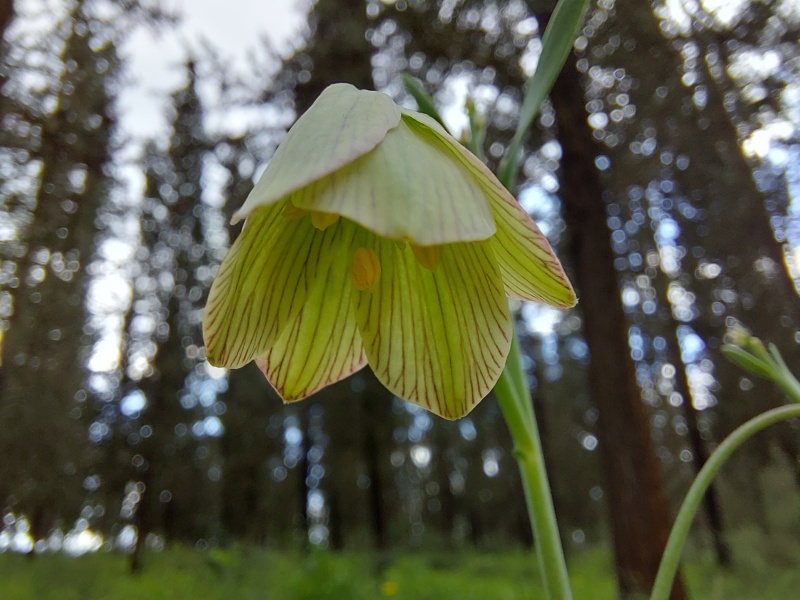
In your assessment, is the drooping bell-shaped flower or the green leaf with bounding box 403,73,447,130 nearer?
the drooping bell-shaped flower

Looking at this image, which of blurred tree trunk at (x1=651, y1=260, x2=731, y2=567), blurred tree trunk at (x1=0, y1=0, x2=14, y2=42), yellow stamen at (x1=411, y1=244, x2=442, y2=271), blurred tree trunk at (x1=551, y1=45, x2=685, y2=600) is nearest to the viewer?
yellow stamen at (x1=411, y1=244, x2=442, y2=271)

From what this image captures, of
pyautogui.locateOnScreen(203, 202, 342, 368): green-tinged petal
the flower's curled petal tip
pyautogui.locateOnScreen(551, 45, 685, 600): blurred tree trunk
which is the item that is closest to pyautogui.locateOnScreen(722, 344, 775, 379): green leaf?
the flower's curled petal tip

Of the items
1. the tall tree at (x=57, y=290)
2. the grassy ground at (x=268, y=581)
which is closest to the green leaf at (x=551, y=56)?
the grassy ground at (x=268, y=581)

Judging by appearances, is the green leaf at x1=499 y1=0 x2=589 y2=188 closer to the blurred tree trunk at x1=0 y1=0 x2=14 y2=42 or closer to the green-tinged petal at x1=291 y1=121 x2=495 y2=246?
the green-tinged petal at x1=291 y1=121 x2=495 y2=246

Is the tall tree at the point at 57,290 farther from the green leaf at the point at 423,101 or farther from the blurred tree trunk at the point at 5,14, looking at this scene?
the green leaf at the point at 423,101

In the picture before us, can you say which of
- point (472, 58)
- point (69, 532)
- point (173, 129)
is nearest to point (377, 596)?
point (69, 532)

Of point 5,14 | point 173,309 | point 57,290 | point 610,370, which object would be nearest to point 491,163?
point 610,370

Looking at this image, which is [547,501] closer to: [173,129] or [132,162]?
[132,162]
